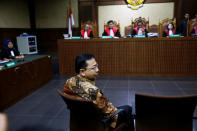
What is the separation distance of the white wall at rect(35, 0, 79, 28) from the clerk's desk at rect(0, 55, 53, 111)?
13.6ft

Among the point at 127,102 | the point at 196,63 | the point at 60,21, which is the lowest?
the point at 127,102

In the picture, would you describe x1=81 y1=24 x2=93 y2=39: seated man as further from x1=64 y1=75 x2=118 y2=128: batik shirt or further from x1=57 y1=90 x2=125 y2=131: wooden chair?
x1=57 y1=90 x2=125 y2=131: wooden chair

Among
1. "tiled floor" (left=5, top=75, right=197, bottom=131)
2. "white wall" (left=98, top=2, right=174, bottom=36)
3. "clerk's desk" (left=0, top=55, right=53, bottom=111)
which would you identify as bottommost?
"tiled floor" (left=5, top=75, right=197, bottom=131)

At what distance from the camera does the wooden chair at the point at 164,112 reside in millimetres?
1021

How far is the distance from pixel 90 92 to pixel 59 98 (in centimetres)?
190

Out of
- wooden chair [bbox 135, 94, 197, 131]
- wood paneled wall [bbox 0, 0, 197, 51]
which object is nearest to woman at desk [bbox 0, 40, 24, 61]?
wood paneled wall [bbox 0, 0, 197, 51]

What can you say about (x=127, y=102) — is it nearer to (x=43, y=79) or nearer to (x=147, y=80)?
(x=147, y=80)

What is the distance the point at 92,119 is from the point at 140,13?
6.59 metres

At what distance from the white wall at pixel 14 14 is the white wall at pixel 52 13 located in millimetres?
509

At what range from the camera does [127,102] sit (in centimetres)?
271

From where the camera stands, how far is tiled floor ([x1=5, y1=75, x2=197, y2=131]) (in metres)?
2.17

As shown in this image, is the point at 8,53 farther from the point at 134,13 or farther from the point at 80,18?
the point at 134,13

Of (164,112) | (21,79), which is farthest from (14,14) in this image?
(164,112)

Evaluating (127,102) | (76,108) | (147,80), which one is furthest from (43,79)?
(76,108)
